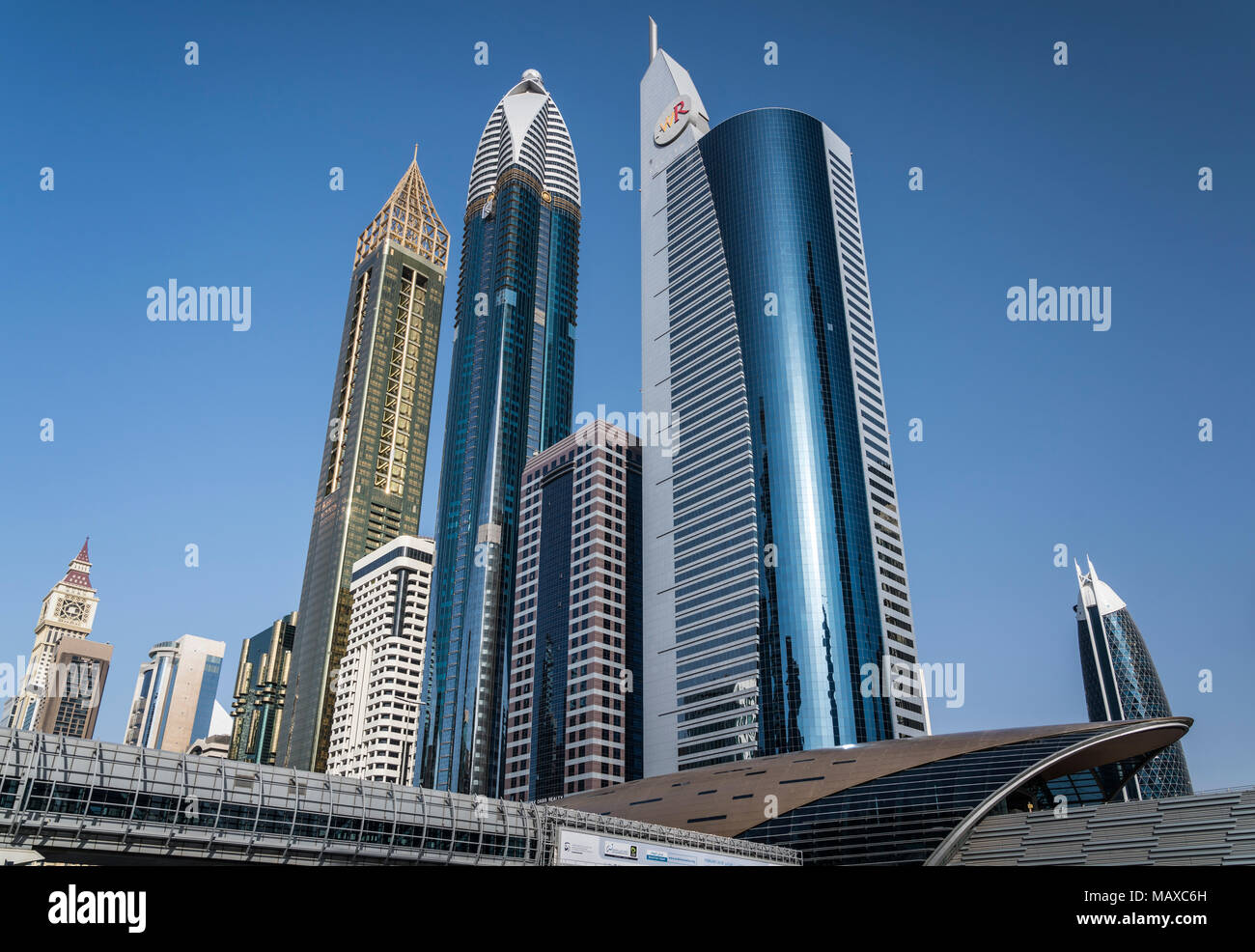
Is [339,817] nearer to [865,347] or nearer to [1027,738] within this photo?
[1027,738]

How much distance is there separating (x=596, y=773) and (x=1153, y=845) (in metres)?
107

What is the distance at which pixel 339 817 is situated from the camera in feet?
159

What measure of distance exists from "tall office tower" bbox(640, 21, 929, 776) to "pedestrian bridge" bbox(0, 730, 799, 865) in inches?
3815

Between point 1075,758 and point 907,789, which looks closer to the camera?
point 907,789

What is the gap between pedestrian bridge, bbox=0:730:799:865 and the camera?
3922cm

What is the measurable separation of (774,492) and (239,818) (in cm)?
13084

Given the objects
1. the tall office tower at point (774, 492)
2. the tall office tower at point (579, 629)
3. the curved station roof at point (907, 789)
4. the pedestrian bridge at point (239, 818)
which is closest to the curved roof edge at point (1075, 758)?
the curved station roof at point (907, 789)

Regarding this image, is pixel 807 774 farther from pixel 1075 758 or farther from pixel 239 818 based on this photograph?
pixel 239 818

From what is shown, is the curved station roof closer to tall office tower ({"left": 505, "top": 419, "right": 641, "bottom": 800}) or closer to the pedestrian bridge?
the pedestrian bridge

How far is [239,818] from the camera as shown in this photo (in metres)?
44.7

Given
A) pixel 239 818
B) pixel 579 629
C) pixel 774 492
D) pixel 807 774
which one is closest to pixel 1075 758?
pixel 807 774

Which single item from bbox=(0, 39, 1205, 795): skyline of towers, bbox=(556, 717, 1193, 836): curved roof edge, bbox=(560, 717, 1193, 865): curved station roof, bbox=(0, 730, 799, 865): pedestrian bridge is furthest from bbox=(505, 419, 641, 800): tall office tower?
bbox=(0, 730, 799, 865): pedestrian bridge
